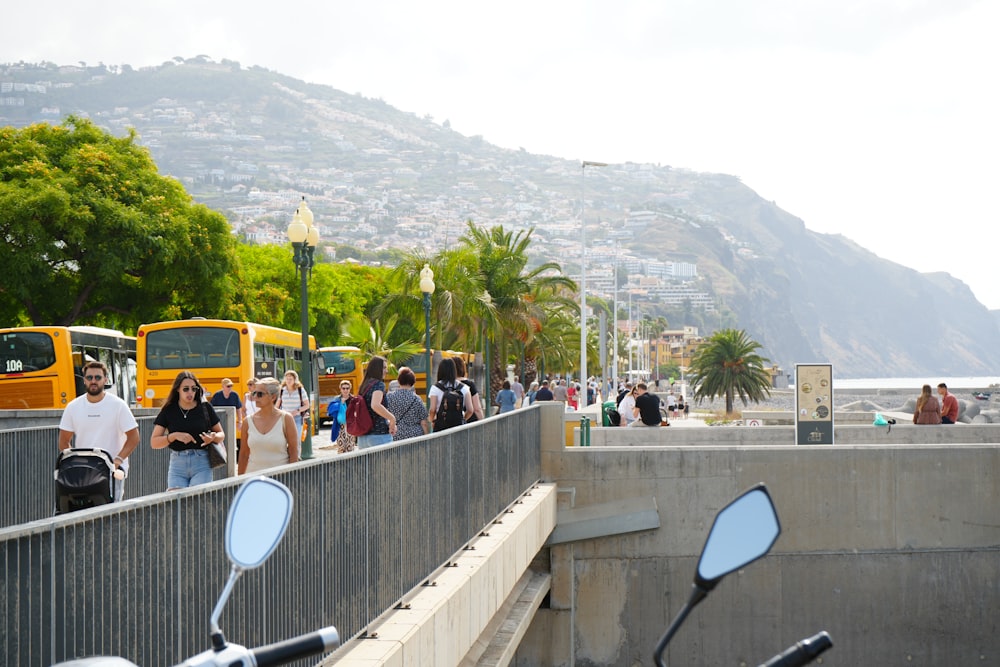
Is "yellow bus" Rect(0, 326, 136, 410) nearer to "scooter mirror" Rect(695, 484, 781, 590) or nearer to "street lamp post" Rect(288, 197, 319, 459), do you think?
"street lamp post" Rect(288, 197, 319, 459)

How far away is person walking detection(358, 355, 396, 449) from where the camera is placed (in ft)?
39.8

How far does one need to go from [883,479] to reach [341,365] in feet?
84.0

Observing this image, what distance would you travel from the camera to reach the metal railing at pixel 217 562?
401 centimetres

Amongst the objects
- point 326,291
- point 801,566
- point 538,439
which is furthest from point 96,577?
point 326,291

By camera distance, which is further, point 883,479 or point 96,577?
point 883,479

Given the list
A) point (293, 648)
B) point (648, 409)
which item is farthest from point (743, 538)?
point (648, 409)

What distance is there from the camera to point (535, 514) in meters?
15.7

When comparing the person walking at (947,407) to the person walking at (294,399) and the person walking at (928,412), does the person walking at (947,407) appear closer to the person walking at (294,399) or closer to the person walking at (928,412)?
the person walking at (928,412)

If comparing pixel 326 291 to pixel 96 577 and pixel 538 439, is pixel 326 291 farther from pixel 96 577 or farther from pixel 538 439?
pixel 96 577

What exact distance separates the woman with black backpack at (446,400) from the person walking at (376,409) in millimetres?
1231

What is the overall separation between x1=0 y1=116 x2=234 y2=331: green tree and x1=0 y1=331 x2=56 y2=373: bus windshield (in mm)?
14838

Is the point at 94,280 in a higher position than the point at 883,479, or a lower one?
higher

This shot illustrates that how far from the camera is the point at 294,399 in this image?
16.8 meters

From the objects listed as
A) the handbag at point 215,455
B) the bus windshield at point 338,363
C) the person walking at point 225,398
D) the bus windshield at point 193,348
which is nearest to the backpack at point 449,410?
the handbag at point 215,455
